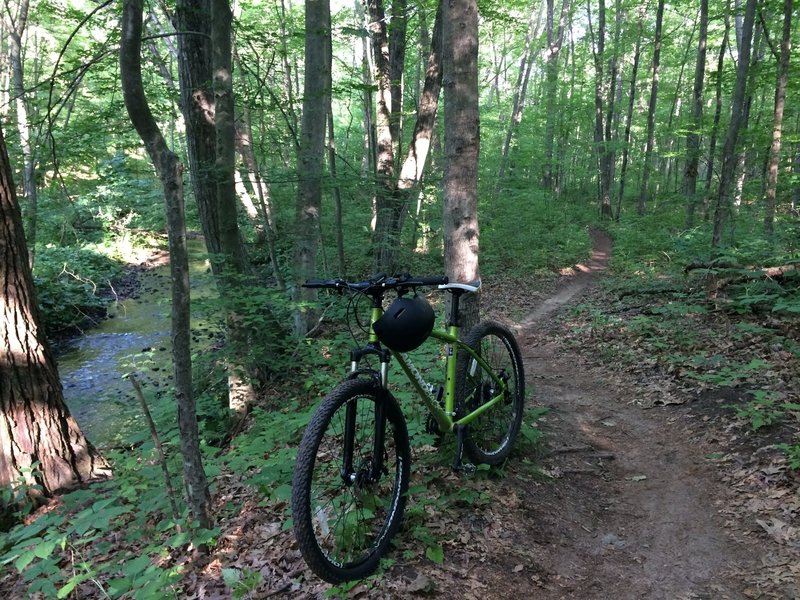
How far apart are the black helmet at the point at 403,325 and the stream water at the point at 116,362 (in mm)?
4711

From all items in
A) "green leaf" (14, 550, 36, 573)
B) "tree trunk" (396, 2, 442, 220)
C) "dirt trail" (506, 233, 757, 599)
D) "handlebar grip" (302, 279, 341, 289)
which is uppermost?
"tree trunk" (396, 2, 442, 220)

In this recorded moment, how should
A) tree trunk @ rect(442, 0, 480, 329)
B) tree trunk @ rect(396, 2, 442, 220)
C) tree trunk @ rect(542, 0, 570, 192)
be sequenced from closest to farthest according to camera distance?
tree trunk @ rect(442, 0, 480, 329)
tree trunk @ rect(396, 2, 442, 220)
tree trunk @ rect(542, 0, 570, 192)

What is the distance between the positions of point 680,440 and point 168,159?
5229 millimetres

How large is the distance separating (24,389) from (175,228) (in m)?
3.13

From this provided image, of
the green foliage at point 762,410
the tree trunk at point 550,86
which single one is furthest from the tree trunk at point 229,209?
the tree trunk at point 550,86

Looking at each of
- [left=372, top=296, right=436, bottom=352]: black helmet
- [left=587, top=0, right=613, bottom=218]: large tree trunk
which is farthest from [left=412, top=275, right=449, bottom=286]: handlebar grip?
[left=587, top=0, right=613, bottom=218]: large tree trunk

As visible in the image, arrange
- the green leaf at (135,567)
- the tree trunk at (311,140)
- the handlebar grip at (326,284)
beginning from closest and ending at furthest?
the green leaf at (135,567) → the handlebar grip at (326,284) → the tree trunk at (311,140)

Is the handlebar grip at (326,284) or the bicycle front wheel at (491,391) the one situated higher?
the handlebar grip at (326,284)

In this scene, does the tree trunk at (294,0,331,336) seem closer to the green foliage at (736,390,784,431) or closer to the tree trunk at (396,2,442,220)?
the tree trunk at (396,2,442,220)

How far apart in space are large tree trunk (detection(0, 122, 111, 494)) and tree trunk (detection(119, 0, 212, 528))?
8.37ft

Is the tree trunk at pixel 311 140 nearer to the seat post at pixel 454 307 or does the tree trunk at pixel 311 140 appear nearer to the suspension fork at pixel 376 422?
the seat post at pixel 454 307

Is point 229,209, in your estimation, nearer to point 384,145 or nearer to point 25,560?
point 25,560

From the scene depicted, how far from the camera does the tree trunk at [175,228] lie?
9.95ft

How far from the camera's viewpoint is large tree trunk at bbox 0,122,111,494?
4621mm
